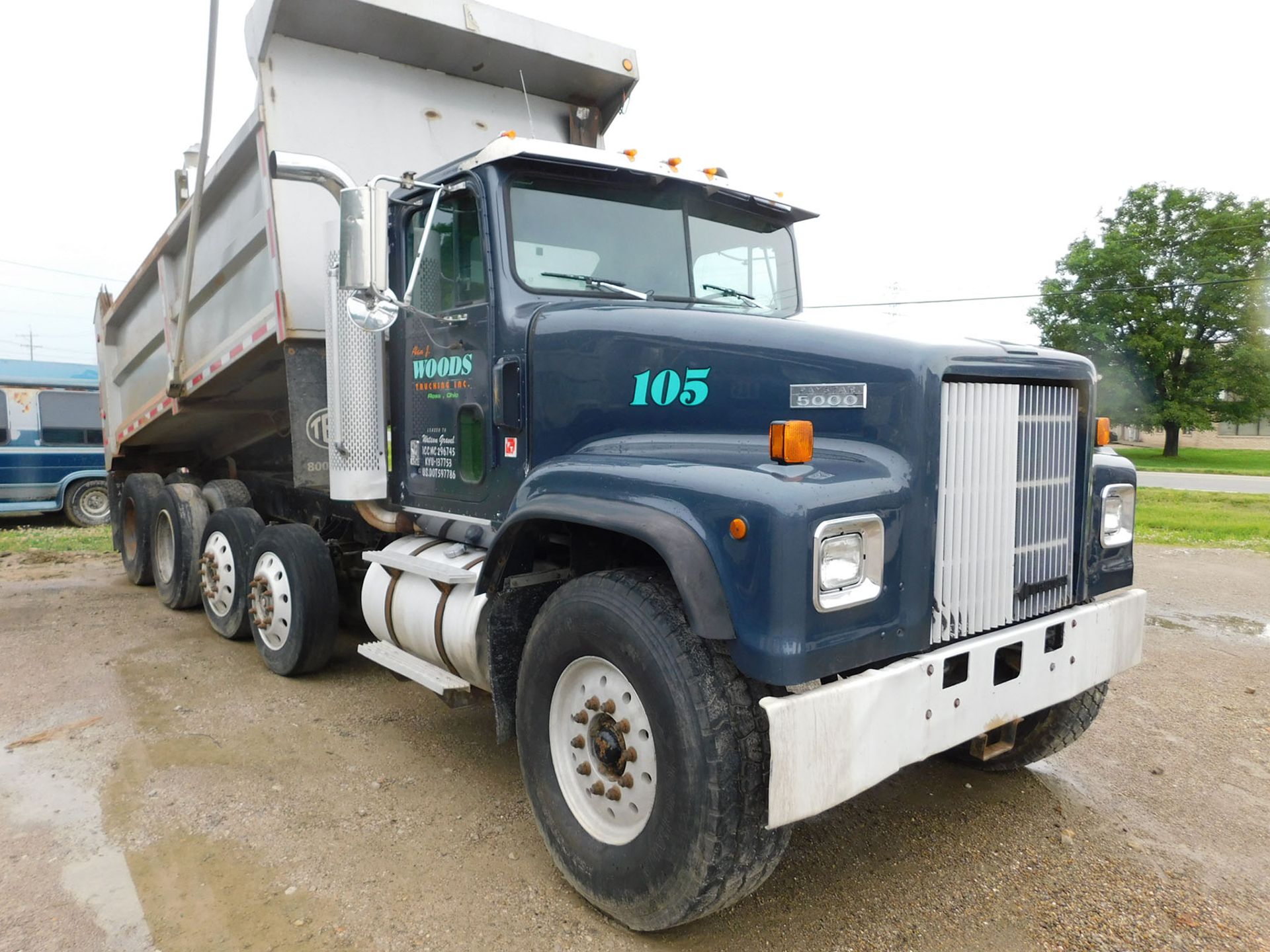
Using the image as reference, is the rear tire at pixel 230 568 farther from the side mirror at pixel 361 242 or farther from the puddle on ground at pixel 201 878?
the side mirror at pixel 361 242

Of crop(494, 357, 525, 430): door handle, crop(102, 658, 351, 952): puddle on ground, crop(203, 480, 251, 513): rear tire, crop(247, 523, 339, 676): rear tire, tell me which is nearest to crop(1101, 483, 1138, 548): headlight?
crop(494, 357, 525, 430): door handle

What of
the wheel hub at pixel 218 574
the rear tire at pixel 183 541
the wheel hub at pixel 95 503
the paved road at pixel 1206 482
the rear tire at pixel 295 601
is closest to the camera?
the rear tire at pixel 295 601

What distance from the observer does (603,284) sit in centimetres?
359

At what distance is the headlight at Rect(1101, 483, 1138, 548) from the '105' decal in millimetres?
1604

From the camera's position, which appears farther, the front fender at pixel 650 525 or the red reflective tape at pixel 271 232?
the red reflective tape at pixel 271 232

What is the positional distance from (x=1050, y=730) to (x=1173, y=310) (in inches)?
1479

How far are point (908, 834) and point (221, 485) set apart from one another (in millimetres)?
5626

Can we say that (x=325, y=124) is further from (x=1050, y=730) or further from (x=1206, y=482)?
(x=1206, y=482)

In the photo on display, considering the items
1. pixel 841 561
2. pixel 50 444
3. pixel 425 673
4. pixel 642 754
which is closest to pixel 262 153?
pixel 425 673

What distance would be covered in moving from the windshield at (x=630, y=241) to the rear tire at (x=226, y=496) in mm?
4066

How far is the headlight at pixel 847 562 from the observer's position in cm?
230

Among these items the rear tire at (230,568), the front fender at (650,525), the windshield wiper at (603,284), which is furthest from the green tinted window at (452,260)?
A: the rear tire at (230,568)

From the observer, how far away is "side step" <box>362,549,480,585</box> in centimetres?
364

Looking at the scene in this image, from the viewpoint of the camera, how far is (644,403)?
308 cm
